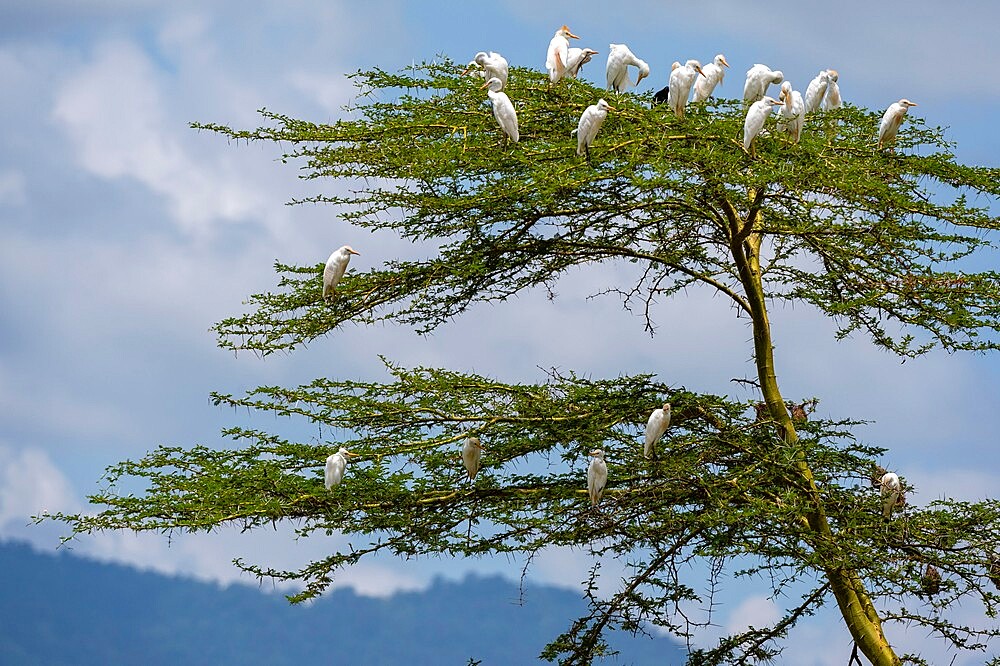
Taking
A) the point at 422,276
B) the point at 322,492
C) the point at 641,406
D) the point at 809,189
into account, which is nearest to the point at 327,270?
the point at 422,276

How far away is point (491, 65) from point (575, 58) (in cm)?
72

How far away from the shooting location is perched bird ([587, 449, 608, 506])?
8773 mm

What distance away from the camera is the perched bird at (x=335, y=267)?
1006cm

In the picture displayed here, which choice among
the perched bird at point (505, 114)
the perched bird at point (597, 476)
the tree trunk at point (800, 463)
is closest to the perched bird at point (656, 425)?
the perched bird at point (597, 476)

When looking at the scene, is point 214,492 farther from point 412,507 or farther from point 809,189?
point 809,189

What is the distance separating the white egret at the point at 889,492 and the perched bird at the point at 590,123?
3.25 metres

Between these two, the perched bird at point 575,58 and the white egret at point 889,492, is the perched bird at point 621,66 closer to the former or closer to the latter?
the perched bird at point 575,58

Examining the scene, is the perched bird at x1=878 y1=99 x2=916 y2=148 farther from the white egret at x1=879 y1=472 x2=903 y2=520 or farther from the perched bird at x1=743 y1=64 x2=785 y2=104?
the white egret at x1=879 y1=472 x2=903 y2=520

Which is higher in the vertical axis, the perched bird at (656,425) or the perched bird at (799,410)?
the perched bird at (799,410)

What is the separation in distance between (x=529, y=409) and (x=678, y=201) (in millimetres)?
1912

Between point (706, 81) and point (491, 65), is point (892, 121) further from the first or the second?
point (491, 65)

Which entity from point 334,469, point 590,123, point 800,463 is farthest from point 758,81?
point 334,469

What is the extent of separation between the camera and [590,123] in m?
9.21

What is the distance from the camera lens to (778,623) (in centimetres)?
1083
